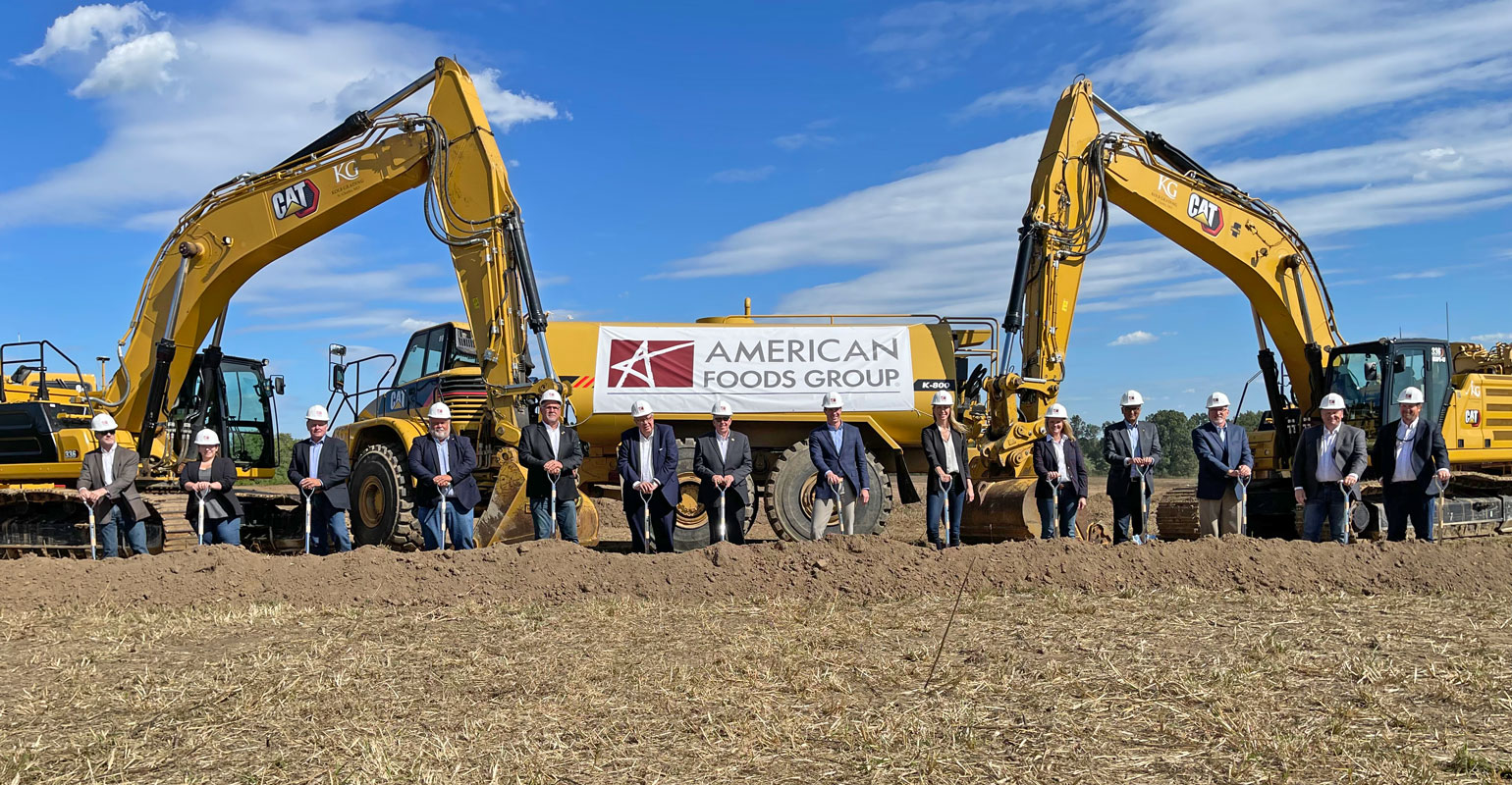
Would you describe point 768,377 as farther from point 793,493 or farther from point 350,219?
point 350,219

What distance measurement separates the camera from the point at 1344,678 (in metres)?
5.89

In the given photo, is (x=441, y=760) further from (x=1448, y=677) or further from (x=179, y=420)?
(x=179, y=420)

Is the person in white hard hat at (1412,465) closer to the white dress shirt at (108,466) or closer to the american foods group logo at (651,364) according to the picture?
the american foods group logo at (651,364)

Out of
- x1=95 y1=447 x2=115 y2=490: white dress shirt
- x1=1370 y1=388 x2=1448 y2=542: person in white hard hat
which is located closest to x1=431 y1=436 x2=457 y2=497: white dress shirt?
x1=95 y1=447 x2=115 y2=490: white dress shirt

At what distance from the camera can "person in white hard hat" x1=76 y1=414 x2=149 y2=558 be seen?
10.6 metres

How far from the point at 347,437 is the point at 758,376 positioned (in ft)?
17.1

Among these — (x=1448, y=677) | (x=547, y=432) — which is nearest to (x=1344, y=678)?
(x=1448, y=677)

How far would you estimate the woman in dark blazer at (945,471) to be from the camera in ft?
33.8

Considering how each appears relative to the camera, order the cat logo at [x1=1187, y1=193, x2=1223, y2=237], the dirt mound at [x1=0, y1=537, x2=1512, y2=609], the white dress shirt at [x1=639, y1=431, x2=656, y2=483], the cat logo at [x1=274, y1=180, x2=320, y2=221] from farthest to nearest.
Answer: the cat logo at [x1=1187, y1=193, x2=1223, y2=237] → the cat logo at [x1=274, y1=180, x2=320, y2=221] → the white dress shirt at [x1=639, y1=431, x2=656, y2=483] → the dirt mound at [x1=0, y1=537, x2=1512, y2=609]

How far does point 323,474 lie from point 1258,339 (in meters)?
11.0

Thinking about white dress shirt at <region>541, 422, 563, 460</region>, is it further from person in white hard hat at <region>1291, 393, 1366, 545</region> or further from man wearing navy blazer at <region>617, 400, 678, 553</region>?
person in white hard hat at <region>1291, 393, 1366, 545</region>

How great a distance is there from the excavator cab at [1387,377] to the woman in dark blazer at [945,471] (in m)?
5.54

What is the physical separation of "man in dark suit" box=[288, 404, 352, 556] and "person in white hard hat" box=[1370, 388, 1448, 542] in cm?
931

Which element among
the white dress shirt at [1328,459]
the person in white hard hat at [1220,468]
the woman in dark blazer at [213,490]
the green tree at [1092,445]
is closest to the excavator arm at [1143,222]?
the person in white hard hat at [1220,468]
